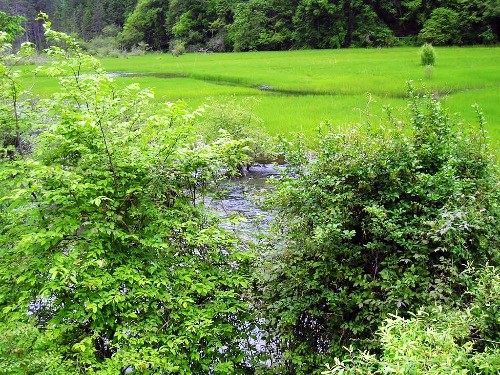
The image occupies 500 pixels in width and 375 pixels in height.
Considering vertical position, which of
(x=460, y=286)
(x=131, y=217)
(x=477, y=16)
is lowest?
(x=460, y=286)

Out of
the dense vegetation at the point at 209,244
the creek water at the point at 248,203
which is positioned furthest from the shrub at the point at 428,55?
the dense vegetation at the point at 209,244

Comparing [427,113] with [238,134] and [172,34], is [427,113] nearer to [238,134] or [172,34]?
[238,134]

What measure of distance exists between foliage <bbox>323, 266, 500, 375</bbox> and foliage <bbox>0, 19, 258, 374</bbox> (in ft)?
6.67

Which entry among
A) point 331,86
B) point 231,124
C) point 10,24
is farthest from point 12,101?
point 331,86

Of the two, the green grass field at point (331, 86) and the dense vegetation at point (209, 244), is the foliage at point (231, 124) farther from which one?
the dense vegetation at point (209, 244)

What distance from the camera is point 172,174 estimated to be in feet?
16.1

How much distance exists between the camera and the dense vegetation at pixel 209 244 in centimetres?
419

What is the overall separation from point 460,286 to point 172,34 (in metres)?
75.7

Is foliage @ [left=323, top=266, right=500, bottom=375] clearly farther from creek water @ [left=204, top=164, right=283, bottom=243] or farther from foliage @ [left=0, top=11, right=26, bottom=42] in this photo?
foliage @ [left=0, top=11, right=26, bottom=42]

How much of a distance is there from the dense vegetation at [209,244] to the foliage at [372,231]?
0.02m

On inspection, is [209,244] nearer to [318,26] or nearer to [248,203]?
[248,203]

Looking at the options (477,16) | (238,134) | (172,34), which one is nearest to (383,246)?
(238,134)

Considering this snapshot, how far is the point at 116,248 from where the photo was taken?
4.75m

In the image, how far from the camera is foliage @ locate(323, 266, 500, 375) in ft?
8.26
